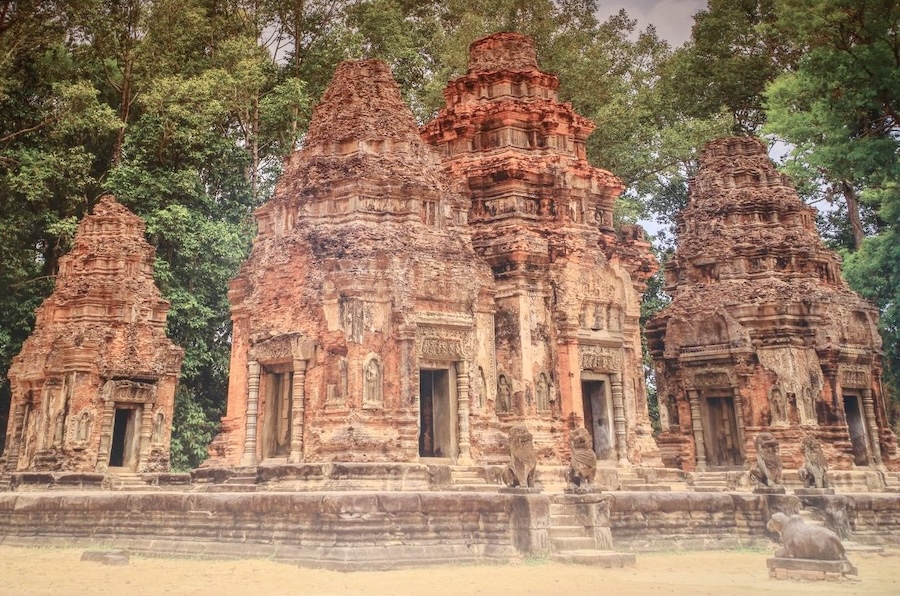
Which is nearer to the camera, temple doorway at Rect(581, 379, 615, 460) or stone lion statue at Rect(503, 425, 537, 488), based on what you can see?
stone lion statue at Rect(503, 425, 537, 488)

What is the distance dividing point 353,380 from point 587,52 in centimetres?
2130

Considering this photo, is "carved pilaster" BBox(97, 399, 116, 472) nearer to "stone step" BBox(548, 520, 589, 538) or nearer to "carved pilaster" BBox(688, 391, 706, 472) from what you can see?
"stone step" BBox(548, 520, 589, 538)

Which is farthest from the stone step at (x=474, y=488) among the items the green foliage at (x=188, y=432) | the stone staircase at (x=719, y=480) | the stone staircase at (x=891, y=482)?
the green foliage at (x=188, y=432)

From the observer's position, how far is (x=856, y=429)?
64.3 feet

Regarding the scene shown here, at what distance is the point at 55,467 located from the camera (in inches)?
756

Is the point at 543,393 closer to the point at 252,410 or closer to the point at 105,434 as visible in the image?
the point at 252,410

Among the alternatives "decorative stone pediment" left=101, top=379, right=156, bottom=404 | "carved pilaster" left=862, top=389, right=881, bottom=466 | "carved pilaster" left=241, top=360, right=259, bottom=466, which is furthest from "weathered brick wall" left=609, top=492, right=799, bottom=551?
"decorative stone pediment" left=101, top=379, right=156, bottom=404

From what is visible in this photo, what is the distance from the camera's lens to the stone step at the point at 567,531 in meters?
11.9

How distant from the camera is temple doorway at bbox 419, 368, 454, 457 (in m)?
14.0

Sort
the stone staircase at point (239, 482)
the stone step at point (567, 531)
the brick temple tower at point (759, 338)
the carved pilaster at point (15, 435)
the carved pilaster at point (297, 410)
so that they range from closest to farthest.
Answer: the stone step at point (567, 531), the carved pilaster at point (297, 410), the stone staircase at point (239, 482), the brick temple tower at point (759, 338), the carved pilaster at point (15, 435)

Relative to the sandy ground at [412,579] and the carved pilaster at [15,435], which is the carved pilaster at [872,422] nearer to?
the sandy ground at [412,579]

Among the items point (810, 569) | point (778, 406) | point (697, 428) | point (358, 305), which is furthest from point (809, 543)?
point (697, 428)

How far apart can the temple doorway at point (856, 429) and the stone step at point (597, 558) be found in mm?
10695

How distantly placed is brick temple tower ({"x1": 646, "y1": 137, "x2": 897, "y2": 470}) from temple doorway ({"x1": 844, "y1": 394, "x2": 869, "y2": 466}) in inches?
0.9
